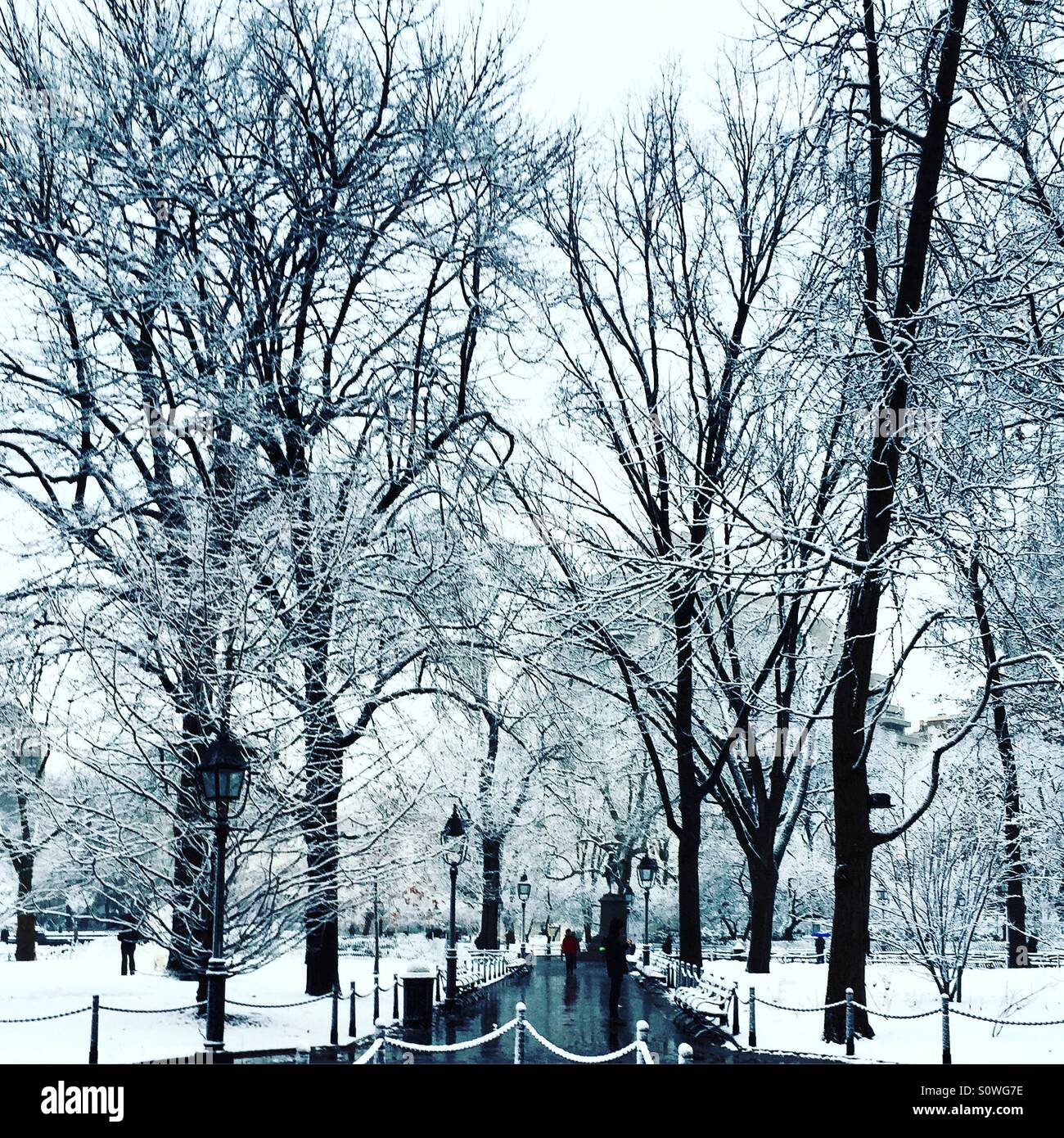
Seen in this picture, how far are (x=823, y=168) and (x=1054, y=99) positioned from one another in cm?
223

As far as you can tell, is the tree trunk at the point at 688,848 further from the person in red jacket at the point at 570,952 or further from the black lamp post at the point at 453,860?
the person in red jacket at the point at 570,952

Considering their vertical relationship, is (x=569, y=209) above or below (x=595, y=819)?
above

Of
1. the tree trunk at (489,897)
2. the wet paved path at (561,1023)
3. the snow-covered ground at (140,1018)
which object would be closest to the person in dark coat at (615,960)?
the wet paved path at (561,1023)

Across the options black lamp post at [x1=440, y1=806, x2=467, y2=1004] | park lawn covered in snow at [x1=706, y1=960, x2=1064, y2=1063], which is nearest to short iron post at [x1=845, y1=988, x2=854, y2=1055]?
park lawn covered in snow at [x1=706, y1=960, x2=1064, y2=1063]

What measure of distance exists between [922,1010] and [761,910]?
5.04 meters

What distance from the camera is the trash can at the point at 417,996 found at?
1886cm

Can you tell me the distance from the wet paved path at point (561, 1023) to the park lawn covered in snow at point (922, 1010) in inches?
58.4

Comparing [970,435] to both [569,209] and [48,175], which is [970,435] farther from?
[569,209]

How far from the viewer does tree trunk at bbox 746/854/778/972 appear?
26.7m

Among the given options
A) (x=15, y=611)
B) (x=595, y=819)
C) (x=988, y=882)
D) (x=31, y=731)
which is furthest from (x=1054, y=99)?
(x=595, y=819)

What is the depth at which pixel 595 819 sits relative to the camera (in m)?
52.4

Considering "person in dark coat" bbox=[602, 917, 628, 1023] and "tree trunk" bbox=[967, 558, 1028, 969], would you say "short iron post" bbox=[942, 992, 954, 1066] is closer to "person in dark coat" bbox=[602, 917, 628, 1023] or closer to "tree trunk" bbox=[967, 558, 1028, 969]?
"tree trunk" bbox=[967, 558, 1028, 969]

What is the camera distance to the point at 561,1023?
20.8 metres

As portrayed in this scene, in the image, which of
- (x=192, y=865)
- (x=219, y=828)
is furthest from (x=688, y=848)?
(x=219, y=828)
